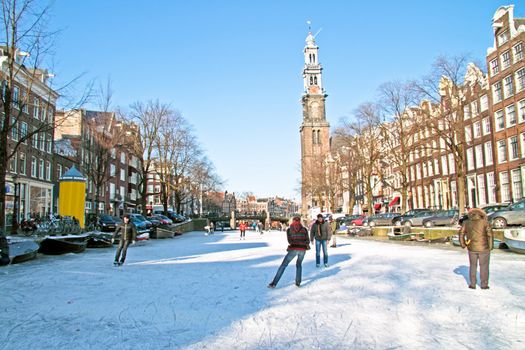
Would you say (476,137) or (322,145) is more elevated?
(322,145)

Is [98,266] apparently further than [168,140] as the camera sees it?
No

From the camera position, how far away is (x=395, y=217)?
39031mm

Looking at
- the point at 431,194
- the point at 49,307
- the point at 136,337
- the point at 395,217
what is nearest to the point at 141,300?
the point at 49,307

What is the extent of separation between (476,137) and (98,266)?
39.5m

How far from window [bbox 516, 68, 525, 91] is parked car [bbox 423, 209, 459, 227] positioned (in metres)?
12.6

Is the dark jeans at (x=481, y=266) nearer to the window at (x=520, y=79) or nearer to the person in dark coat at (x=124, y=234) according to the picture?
the person in dark coat at (x=124, y=234)

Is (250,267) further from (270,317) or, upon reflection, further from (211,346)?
(211,346)

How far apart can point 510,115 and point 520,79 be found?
3.14 metres

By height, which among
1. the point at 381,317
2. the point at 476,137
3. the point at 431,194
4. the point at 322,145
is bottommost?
the point at 381,317

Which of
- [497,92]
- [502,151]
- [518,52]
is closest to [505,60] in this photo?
[518,52]

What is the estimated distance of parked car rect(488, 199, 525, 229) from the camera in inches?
891

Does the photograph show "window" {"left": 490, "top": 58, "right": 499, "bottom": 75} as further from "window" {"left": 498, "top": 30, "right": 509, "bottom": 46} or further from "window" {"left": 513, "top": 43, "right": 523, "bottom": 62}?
"window" {"left": 513, "top": 43, "right": 523, "bottom": 62}

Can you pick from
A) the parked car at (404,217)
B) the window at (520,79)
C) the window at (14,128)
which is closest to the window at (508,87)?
the window at (520,79)

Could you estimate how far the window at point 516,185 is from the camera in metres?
36.2
